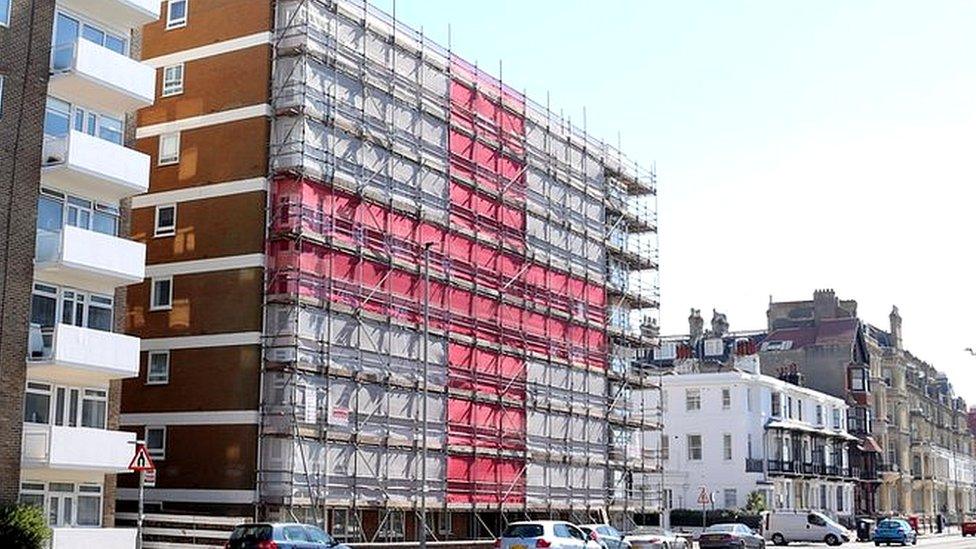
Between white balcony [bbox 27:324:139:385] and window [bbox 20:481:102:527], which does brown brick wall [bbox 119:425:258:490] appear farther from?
white balcony [bbox 27:324:139:385]

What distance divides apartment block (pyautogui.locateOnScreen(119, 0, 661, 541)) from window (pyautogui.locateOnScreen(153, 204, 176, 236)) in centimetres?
10

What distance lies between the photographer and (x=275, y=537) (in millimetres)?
29469

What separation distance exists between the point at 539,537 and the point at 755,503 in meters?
41.8

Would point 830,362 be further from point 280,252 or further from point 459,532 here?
point 280,252

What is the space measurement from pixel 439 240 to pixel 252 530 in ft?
63.8

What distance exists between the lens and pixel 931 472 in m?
125

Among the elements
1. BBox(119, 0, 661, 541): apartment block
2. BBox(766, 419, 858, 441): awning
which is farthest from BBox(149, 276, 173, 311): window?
BBox(766, 419, 858, 441): awning

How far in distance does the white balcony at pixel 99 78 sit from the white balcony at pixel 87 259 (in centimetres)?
385

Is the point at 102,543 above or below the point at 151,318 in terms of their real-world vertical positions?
below

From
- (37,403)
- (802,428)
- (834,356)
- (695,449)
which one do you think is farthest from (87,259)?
(834,356)

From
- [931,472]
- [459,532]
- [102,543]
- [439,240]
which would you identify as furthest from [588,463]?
[931,472]

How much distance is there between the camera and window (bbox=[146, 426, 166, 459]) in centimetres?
4066

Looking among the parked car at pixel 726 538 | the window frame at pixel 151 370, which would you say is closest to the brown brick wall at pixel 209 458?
the window frame at pixel 151 370

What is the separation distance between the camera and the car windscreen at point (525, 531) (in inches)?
1361
